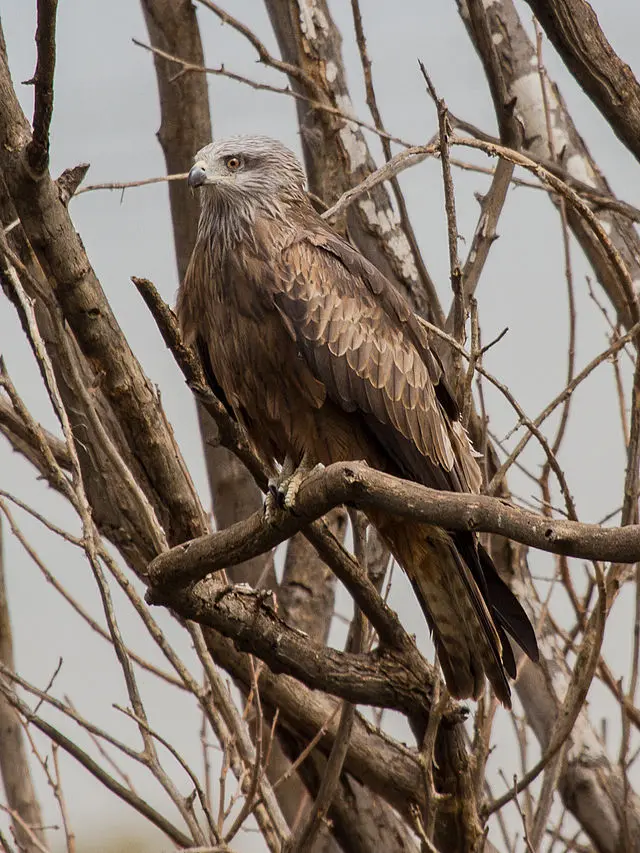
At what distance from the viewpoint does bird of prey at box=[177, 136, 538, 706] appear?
166 inches

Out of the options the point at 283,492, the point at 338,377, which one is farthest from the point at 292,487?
the point at 338,377

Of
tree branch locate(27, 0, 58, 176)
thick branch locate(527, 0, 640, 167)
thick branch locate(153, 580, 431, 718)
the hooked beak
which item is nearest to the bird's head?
the hooked beak

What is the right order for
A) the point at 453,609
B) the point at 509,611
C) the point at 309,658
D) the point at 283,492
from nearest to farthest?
1. the point at 283,492
2. the point at 509,611
3. the point at 309,658
4. the point at 453,609

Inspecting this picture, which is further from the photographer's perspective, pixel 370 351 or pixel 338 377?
pixel 370 351

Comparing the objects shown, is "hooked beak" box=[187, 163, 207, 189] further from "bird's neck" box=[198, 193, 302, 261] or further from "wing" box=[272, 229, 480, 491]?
"wing" box=[272, 229, 480, 491]

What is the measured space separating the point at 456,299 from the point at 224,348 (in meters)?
0.97

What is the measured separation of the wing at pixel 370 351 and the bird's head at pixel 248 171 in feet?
1.17

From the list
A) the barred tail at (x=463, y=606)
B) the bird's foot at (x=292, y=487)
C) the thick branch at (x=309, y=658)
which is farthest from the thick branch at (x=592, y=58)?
the thick branch at (x=309, y=658)

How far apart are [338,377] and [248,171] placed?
3.76ft

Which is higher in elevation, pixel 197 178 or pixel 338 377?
pixel 197 178

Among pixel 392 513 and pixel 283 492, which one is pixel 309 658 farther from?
pixel 392 513

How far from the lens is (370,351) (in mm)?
4379

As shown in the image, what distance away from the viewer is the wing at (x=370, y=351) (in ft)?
13.8

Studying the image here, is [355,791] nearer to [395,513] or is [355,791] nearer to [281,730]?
[281,730]
